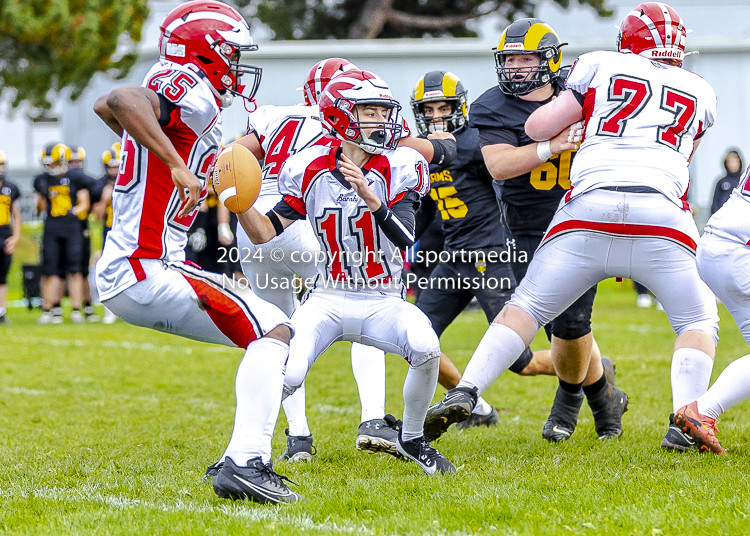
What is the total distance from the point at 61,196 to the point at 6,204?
78cm

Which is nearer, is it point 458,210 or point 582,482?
point 582,482

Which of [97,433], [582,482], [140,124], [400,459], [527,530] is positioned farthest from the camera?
[97,433]

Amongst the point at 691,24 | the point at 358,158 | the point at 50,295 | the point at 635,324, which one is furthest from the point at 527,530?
the point at 691,24

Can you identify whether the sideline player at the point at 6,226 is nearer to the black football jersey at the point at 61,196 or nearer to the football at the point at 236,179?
the black football jersey at the point at 61,196

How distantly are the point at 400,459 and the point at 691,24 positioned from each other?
24.6 metres

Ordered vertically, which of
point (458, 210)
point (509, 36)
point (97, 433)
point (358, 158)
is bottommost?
point (97, 433)

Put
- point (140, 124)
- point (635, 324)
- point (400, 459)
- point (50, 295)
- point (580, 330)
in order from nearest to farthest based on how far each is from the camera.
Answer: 1. point (140, 124)
2. point (400, 459)
3. point (580, 330)
4. point (635, 324)
5. point (50, 295)

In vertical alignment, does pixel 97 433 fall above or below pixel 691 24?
below

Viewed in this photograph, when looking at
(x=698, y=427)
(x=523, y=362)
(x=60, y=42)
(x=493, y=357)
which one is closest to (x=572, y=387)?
(x=523, y=362)

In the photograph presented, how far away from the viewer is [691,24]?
25984 mm

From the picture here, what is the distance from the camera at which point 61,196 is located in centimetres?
1209

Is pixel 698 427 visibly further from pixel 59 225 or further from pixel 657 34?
pixel 59 225

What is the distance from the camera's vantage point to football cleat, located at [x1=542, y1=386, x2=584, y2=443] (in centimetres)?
492

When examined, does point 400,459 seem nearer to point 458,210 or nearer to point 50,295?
point 458,210
